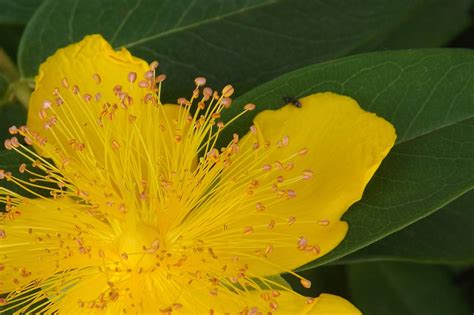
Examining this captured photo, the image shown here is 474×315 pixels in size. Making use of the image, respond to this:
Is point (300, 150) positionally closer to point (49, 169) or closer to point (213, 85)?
point (213, 85)

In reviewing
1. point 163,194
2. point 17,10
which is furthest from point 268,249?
point 17,10

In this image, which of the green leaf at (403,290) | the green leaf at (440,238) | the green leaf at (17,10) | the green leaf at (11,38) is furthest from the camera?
the green leaf at (403,290)

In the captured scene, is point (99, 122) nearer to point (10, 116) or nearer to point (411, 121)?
point (10, 116)

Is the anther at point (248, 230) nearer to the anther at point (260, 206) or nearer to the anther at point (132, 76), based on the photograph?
the anther at point (260, 206)

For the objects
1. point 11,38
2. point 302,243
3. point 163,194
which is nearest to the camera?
point 302,243

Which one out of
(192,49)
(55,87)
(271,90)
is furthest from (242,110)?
(55,87)

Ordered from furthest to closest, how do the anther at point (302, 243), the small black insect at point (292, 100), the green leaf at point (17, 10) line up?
1. the green leaf at point (17, 10)
2. the small black insect at point (292, 100)
3. the anther at point (302, 243)

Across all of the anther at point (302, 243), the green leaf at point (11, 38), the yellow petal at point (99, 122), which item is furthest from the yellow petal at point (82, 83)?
the green leaf at point (11, 38)
